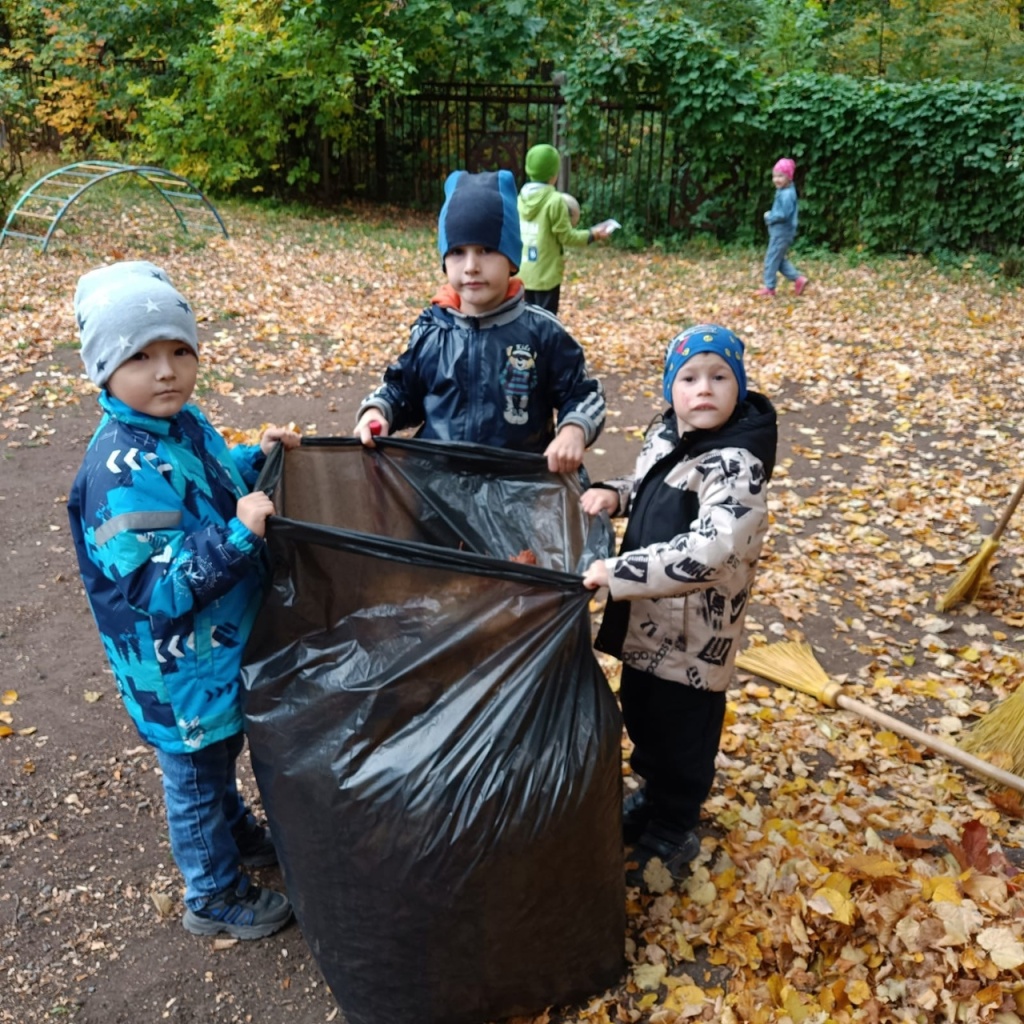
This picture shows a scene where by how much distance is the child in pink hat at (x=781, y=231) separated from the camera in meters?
9.52

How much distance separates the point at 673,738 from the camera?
7.27ft

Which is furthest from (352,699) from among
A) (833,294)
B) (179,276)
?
(833,294)

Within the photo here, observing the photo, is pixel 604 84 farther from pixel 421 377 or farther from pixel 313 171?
pixel 421 377

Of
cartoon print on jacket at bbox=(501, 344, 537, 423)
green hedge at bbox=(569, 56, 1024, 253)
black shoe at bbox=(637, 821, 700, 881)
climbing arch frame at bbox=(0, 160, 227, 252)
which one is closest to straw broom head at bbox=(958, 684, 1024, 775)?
black shoe at bbox=(637, 821, 700, 881)

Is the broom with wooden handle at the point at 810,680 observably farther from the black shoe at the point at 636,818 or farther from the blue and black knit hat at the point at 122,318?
the blue and black knit hat at the point at 122,318

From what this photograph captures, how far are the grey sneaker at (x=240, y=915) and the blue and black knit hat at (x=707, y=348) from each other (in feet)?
4.97

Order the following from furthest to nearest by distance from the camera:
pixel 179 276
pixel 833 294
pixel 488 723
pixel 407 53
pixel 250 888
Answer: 1. pixel 407 53
2. pixel 833 294
3. pixel 179 276
4. pixel 250 888
5. pixel 488 723

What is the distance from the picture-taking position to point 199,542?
1777 mm

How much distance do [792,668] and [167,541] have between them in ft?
7.45

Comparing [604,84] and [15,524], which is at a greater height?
[604,84]

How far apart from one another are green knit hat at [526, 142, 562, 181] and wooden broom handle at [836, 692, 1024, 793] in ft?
15.5

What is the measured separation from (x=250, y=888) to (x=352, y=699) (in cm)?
80

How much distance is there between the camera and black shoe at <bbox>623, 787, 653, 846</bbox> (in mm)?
2477

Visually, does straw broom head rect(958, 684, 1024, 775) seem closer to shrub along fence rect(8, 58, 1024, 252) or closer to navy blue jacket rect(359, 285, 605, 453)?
navy blue jacket rect(359, 285, 605, 453)
